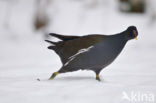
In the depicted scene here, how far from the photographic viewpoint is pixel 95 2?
12969 millimetres

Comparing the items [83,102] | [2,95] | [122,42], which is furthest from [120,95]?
[2,95]

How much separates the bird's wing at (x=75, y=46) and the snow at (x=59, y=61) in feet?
0.97

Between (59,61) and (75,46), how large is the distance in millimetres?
3545

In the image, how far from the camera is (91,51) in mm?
4301

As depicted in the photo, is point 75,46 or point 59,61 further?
point 59,61

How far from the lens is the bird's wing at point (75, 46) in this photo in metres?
4.34

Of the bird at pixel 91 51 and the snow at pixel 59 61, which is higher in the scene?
the bird at pixel 91 51

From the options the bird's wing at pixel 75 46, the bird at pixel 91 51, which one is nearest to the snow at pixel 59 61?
the bird at pixel 91 51

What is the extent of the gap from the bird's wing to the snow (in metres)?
0.29

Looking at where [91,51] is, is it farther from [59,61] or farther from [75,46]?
[59,61]

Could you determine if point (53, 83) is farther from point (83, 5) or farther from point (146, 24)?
point (83, 5)

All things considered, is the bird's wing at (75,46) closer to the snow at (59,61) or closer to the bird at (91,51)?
the bird at (91,51)

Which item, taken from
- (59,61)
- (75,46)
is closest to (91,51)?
(75,46)

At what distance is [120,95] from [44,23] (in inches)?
323
